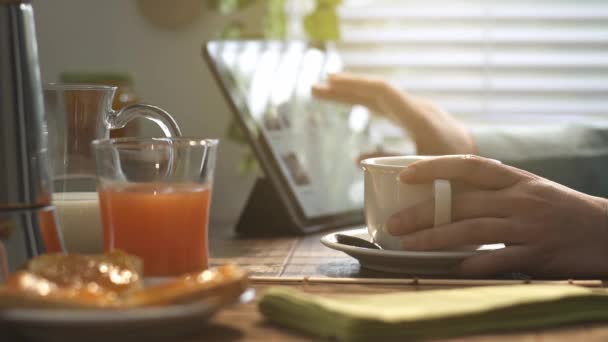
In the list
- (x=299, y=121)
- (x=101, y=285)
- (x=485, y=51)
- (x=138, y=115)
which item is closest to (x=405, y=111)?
(x=299, y=121)

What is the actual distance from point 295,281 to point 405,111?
2.71 feet

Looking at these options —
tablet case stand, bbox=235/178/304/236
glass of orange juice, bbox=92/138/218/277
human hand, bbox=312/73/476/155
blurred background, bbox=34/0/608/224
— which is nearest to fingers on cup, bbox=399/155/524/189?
glass of orange juice, bbox=92/138/218/277

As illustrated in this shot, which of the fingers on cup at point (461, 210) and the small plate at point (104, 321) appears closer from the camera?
the small plate at point (104, 321)

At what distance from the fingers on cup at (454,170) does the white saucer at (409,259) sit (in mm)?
75

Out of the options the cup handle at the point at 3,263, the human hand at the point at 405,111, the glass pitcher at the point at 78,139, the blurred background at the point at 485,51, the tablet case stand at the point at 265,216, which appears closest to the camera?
the cup handle at the point at 3,263

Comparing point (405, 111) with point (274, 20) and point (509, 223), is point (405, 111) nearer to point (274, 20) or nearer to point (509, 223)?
point (274, 20)

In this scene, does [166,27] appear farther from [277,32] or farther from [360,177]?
[360,177]

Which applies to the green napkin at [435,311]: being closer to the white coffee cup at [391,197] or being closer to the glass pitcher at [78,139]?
the white coffee cup at [391,197]

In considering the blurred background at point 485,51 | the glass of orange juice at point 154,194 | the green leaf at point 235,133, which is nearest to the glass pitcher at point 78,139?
the glass of orange juice at point 154,194

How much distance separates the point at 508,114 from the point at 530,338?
4.72 ft

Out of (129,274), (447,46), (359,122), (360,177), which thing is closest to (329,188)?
(360,177)

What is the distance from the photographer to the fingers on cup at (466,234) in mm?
883

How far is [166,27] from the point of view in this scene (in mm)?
1832

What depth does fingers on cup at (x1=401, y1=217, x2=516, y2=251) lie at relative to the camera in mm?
883
